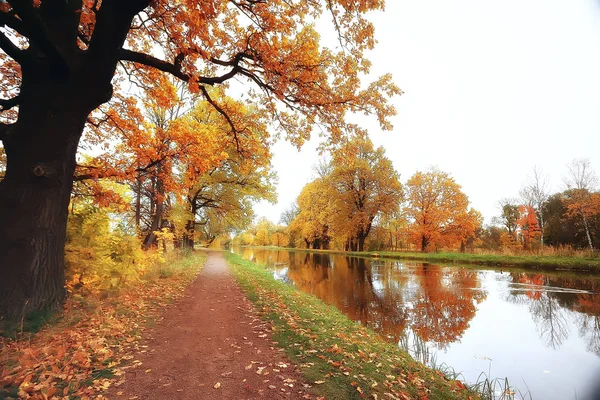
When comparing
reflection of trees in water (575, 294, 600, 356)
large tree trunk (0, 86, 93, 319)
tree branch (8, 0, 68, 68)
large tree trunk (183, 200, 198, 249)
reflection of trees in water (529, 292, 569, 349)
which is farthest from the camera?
large tree trunk (183, 200, 198, 249)

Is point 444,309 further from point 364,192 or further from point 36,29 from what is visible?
point 364,192

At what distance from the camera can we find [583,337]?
6906mm

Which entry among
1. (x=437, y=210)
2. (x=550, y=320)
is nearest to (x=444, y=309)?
(x=550, y=320)

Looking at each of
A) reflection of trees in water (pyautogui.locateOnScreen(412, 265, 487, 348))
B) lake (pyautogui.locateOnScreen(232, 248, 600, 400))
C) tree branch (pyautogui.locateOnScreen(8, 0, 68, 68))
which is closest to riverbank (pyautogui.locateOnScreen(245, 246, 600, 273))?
lake (pyautogui.locateOnScreen(232, 248, 600, 400))

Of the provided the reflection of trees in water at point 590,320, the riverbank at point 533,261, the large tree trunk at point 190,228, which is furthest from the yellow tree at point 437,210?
the large tree trunk at point 190,228

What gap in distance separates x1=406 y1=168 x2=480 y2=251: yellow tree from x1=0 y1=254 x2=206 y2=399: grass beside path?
32169 mm

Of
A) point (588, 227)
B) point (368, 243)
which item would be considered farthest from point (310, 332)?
→ point (368, 243)

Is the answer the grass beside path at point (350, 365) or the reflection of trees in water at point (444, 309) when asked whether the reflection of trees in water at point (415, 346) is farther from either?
the grass beside path at point (350, 365)

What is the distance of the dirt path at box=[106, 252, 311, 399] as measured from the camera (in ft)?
10.7

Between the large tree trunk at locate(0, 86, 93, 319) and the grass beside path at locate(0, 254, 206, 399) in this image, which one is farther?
the large tree trunk at locate(0, 86, 93, 319)

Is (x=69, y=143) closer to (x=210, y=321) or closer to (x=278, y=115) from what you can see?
(x=210, y=321)

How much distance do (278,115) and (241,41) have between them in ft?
6.94

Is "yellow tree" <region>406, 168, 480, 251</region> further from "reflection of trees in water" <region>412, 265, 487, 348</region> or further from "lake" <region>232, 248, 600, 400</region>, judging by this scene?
"reflection of trees in water" <region>412, 265, 487, 348</region>

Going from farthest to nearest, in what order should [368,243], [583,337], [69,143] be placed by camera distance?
[368,243]
[583,337]
[69,143]
